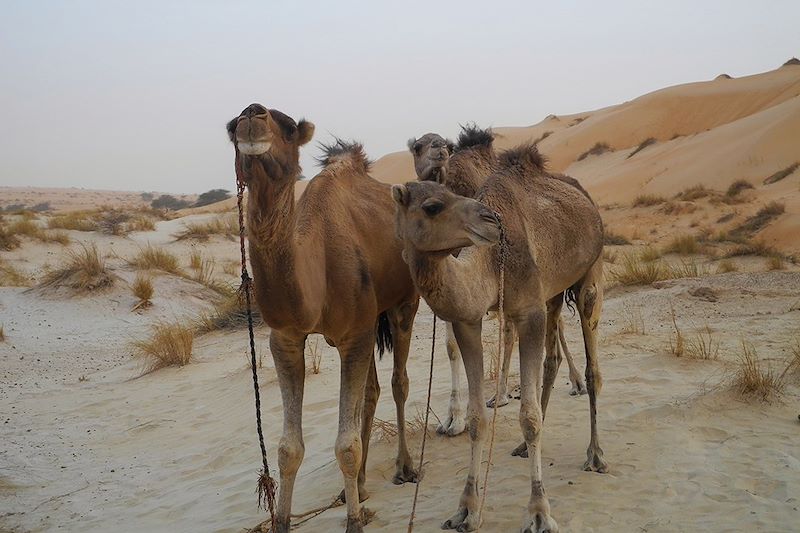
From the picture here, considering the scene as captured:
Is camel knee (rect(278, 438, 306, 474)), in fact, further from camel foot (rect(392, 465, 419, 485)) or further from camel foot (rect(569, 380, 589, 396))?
camel foot (rect(569, 380, 589, 396))

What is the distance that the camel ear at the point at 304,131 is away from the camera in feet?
12.0

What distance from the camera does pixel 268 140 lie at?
3.35m

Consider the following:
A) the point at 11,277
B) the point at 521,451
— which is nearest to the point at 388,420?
the point at 521,451

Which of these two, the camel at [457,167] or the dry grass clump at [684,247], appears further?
the dry grass clump at [684,247]

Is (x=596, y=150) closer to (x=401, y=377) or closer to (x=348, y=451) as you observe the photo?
(x=401, y=377)

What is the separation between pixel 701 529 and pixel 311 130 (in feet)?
9.80

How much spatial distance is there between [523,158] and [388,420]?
9.57 feet

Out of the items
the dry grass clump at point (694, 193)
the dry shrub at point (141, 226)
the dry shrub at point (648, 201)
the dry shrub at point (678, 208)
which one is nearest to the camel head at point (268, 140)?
the dry shrub at point (141, 226)

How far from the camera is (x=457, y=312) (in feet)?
12.6

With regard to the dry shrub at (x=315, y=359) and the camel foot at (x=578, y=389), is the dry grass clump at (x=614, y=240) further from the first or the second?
the camel foot at (x=578, y=389)

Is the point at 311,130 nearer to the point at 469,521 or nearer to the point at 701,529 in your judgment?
the point at 469,521

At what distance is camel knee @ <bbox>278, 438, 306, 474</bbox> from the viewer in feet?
13.8

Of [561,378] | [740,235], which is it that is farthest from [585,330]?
[740,235]

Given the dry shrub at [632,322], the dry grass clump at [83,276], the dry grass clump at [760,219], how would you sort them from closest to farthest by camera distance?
the dry shrub at [632,322], the dry grass clump at [83,276], the dry grass clump at [760,219]
